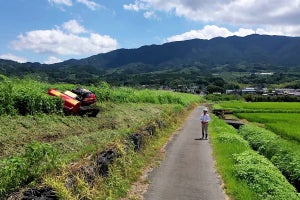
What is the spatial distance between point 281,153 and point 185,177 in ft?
32.9

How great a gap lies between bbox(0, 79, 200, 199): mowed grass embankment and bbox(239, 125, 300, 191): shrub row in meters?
6.59

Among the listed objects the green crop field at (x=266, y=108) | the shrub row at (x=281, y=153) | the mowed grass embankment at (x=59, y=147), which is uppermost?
the mowed grass embankment at (x=59, y=147)

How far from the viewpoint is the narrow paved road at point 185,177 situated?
41.5 feet

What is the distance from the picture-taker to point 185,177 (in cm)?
1499

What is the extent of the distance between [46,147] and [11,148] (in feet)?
9.51

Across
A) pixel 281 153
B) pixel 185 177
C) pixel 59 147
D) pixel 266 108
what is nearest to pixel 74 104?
pixel 59 147

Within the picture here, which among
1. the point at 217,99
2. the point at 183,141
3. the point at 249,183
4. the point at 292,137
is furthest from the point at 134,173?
the point at 217,99

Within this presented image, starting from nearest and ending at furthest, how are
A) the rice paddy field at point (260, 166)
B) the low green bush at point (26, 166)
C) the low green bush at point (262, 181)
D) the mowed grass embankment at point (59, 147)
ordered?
the low green bush at point (26, 166)
the mowed grass embankment at point (59, 147)
the low green bush at point (262, 181)
the rice paddy field at point (260, 166)

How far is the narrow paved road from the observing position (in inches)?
498

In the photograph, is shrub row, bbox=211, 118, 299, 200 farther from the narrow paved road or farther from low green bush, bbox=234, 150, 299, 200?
the narrow paved road

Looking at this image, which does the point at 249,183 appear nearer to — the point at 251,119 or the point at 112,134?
the point at 112,134

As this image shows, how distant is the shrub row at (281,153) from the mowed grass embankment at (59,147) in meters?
6.59

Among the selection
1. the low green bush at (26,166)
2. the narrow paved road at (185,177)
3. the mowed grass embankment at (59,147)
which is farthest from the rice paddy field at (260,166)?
the low green bush at (26,166)

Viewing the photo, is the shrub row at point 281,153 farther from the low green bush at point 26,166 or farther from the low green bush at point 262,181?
the low green bush at point 26,166
